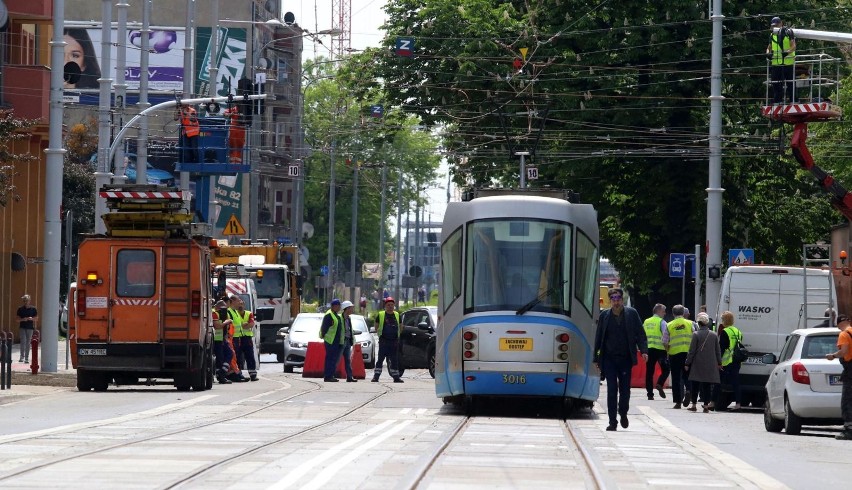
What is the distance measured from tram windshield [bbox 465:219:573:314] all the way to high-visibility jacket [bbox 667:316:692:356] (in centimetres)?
719

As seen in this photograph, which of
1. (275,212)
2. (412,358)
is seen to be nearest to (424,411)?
(412,358)

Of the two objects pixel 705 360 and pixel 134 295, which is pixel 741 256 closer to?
pixel 705 360

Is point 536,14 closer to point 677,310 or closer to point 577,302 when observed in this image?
point 677,310


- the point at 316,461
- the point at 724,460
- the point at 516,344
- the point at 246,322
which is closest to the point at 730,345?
the point at 516,344

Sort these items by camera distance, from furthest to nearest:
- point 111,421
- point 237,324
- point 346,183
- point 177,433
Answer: point 346,183 → point 237,324 → point 111,421 → point 177,433

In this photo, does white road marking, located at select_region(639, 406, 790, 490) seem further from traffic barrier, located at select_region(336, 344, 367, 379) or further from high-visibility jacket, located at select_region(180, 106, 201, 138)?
high-visibility jacket, located at select_region(180, 106, 201, 138)

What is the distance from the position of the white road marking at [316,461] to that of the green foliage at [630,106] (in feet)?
84.0

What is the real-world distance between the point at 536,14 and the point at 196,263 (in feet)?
65.1

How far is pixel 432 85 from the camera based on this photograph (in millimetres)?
47156

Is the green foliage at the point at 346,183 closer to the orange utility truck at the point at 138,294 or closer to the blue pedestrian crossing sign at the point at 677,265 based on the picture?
the blue pedestrian crossing sign at the point at 677,265

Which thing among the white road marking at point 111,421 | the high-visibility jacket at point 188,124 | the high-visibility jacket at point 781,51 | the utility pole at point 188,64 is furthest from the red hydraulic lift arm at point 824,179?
the high-visibility jacket at point 188,124

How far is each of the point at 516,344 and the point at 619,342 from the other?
192cm

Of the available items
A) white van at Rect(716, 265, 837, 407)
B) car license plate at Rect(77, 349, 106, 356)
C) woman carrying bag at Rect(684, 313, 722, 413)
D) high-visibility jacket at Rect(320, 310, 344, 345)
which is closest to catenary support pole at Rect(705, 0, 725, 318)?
white van at Rect(716, 265, 837, 407)

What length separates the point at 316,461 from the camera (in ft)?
46.8
